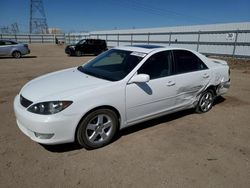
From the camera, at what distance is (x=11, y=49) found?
16.4m

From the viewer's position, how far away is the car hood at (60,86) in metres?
3.18

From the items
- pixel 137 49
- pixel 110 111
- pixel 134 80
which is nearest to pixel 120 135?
pixel 110 111

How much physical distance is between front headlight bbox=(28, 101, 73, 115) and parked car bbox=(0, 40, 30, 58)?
1549cm

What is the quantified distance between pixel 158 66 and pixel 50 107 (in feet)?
6.72

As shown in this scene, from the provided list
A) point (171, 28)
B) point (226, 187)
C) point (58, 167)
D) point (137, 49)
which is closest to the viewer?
point (226, 187)

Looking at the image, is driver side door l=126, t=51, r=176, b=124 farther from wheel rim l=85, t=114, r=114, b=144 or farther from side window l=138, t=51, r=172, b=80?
wheel rim l=85, t=114, r=114, b=144

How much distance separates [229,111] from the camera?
5.36 meters

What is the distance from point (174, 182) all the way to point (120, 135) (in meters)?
1.43

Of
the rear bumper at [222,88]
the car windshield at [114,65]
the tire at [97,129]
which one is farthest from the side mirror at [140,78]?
the rear bumper at [222,88]

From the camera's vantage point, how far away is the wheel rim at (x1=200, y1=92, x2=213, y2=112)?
5.02m

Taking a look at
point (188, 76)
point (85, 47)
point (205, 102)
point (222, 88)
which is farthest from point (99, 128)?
point (85, 47)

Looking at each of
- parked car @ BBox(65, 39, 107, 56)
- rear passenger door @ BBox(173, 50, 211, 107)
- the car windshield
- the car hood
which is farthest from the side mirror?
parked car @ BBox(65, 39, 107, 56)

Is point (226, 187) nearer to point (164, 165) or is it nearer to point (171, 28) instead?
point (164, 165)

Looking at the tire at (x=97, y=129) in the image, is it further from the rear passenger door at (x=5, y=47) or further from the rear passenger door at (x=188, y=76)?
the rear passenger door at (x=5, y=47)
